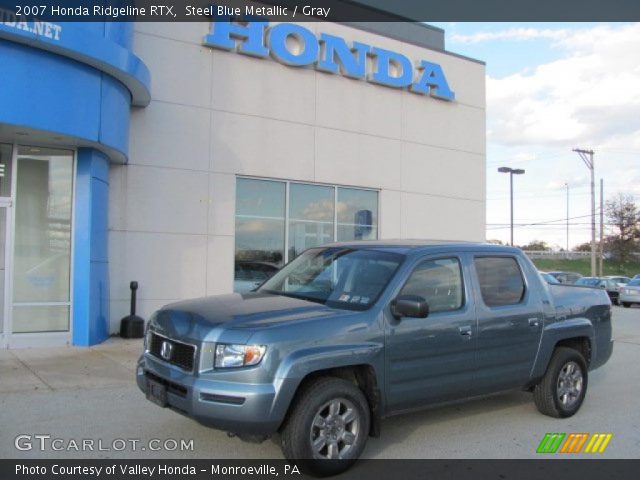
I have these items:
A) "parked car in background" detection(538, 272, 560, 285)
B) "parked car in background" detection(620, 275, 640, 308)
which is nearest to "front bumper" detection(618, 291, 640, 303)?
"parked car in background" detection(620, 275, 640, 308)

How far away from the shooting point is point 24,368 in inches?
318

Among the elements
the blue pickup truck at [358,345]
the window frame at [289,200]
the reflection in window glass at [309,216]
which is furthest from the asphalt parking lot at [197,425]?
the reflection in window glass at [309,216]

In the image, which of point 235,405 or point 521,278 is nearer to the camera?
point 235,405

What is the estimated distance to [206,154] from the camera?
12.2m

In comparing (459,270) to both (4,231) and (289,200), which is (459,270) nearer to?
(4,231)

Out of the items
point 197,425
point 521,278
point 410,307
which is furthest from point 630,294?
point 197,425

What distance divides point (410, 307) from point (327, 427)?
1.14 metres

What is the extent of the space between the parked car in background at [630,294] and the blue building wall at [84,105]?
75.1ft

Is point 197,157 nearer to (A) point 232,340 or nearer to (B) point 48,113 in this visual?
(B) point 48,113

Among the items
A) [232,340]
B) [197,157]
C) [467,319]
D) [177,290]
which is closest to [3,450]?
[232,340]

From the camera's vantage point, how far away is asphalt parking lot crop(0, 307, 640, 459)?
5215mm

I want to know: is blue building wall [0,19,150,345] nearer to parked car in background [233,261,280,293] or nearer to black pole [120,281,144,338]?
black pole [120,281,144,338]

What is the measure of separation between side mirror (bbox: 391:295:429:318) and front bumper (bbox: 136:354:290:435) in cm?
123

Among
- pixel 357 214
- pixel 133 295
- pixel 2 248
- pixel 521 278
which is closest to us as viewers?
pixel 521 278
